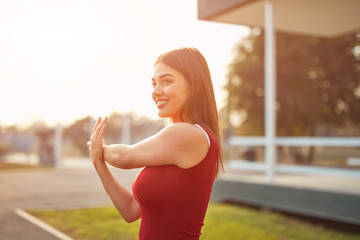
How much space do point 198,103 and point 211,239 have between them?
13.7 ft

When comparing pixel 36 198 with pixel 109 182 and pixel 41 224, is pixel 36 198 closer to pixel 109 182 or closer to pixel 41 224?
pixel 41 224

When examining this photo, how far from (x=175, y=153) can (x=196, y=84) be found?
31 centimetres

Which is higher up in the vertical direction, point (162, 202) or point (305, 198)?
point (162, 202)

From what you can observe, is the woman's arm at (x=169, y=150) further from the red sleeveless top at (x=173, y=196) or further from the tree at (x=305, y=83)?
the tree at (x=305, y=83)

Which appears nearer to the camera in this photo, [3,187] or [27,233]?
[27,233]

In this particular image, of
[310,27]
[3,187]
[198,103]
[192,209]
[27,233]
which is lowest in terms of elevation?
[3,187]

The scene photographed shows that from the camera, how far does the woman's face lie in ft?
5.43

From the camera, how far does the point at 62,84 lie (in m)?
18.5

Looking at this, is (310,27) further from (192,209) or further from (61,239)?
(192,209)

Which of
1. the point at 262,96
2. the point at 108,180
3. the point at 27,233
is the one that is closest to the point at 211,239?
the point at 27,233

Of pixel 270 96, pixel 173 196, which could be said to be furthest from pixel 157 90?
pixel 270 96

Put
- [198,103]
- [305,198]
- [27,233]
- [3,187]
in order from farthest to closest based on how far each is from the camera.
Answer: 1. [3,187]
2. [305,198]
3. [27,233]
4. [198,103]

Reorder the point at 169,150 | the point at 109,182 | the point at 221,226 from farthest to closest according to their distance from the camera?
1. the point at 221,226
2. the point at 109,182
3. the point at 169,150

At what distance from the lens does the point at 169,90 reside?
1648mm
